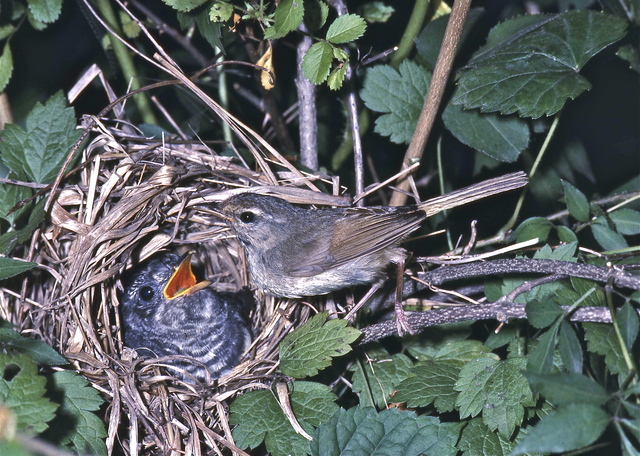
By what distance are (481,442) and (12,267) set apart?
2.02 metres

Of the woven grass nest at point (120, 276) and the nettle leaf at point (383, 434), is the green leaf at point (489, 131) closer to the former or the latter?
the woven grass nest at point (120, 276)

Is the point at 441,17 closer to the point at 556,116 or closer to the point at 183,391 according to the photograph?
the point at 556,116

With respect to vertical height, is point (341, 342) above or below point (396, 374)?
above

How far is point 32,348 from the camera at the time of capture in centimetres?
226

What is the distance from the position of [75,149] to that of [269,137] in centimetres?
110

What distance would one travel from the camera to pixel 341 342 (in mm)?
2445

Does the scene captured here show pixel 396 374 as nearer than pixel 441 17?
Yes

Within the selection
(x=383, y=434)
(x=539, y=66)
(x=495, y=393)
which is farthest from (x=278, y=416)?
(x=539, y=66)

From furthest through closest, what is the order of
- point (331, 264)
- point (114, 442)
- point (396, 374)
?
point (331, 264)
point (396, 374)
point (114, 442)

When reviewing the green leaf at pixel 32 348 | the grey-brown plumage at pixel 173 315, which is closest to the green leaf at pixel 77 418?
the green leaf at pixel 32 348

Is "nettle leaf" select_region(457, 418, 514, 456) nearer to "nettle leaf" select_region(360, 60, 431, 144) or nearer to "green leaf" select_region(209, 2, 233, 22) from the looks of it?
"nettle leaf" select_region(360, 60, 431, 144)

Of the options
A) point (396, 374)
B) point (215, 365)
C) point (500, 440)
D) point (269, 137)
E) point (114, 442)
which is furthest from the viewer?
point (269, 137)

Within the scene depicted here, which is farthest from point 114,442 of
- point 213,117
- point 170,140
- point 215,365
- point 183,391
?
point 213,117

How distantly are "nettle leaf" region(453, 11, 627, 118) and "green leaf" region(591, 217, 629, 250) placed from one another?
61 cm
